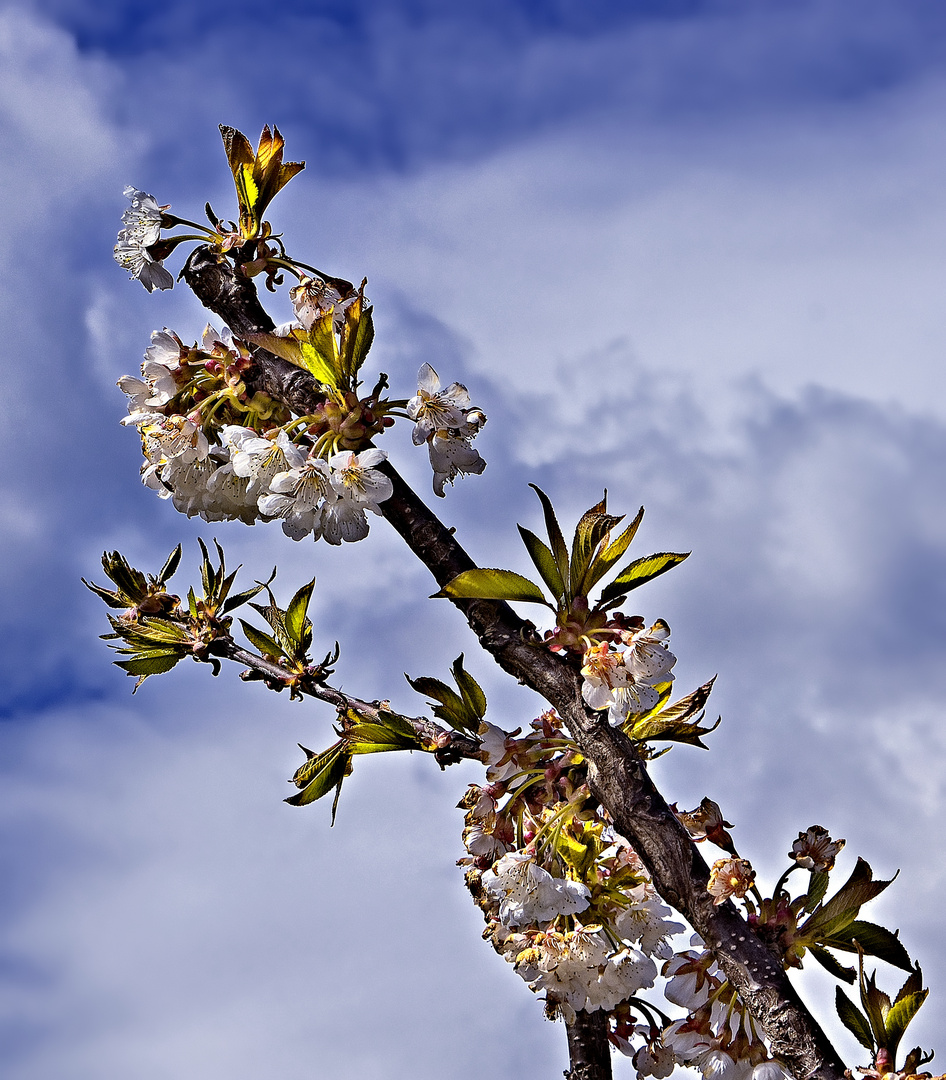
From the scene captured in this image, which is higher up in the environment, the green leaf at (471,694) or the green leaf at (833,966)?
the green leaf at (471,694)

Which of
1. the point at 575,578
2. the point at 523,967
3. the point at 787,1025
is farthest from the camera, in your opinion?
the point at 523,967

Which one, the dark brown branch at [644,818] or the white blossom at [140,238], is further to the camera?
the white blossom at [140,238]

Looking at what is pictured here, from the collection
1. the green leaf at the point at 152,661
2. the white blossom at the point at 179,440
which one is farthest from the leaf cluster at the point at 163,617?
the white blossom at the point at 179,440

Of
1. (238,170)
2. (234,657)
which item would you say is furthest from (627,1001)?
(238,170)

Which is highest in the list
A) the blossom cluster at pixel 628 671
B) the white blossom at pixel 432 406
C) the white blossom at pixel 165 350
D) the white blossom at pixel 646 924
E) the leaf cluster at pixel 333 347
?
the white blossom at pixel 165 350

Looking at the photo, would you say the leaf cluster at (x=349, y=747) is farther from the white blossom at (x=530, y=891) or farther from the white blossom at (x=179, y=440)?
the white blossom at (x=179, y=440)

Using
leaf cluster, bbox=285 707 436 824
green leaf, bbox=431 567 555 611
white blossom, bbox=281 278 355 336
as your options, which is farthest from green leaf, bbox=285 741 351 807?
white blossom, bbox=281 278 355 336

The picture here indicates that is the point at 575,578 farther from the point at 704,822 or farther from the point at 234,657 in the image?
the point at 234,657
